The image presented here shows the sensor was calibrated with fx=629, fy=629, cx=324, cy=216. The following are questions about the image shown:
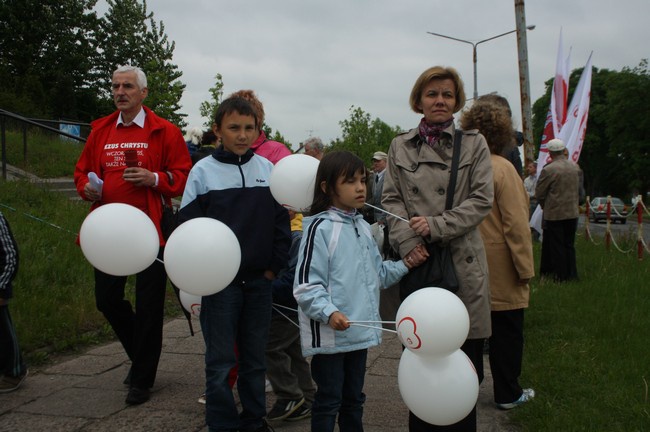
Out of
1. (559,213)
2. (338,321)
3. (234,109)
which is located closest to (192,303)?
(234,109)

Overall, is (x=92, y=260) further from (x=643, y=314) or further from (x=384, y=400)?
(x=643, y=314)

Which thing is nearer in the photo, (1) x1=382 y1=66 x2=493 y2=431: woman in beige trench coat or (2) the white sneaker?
(1) x1=382 y1=66 x2=493 y2=431: woman in beige trench coat

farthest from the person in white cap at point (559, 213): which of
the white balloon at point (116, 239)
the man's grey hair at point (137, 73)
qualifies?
the white balloon at point (116, 239)

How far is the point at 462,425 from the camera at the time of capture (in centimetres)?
326

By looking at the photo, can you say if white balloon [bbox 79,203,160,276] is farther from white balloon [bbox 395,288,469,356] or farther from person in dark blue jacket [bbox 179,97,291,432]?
white balloon [bbox 395,288,469,356]

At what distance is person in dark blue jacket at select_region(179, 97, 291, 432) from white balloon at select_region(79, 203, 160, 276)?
0.92 feet

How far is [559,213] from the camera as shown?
332 inches

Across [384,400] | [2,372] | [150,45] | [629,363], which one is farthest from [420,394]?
[150,45]

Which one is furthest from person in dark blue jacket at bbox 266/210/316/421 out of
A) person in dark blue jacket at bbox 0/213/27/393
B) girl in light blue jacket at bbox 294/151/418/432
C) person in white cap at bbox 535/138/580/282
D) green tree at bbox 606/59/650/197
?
green tree at bbox 606/59/650/197

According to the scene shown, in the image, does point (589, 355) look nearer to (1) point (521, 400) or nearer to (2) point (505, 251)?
(1) point (521, 400)

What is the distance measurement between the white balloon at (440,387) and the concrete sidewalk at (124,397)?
39.3 inches

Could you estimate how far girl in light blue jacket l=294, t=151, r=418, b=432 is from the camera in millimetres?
3002

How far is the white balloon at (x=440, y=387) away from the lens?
2791mm

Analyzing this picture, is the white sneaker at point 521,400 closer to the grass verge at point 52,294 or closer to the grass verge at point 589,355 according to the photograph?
the grass verge at point 589,355
